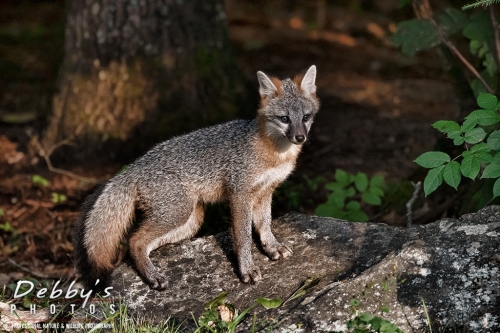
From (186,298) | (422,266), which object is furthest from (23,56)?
(422,266)

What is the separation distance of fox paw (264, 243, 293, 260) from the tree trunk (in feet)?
9.68

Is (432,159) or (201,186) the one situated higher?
(432,159)

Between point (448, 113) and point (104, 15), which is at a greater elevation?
point (104, 15)

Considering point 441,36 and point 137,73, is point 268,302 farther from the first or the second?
point 137,73

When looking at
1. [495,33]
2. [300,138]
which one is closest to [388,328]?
[300,138]

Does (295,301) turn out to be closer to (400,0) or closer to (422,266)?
(422,266)

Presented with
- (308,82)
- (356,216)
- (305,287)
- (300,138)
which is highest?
(308,82)

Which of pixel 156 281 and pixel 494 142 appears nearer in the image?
pixel 494 142

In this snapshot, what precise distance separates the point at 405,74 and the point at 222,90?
4163 millimetres

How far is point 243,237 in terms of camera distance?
5.12 meters

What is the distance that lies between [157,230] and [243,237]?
71 centimetres

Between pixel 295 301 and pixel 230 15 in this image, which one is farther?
pixel 230 15

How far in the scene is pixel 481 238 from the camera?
4484 mm

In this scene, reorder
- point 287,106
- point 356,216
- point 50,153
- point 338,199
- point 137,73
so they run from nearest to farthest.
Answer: point 287,106 → point 356,216 → point 338,199 → point 137,73 → point 50,153
